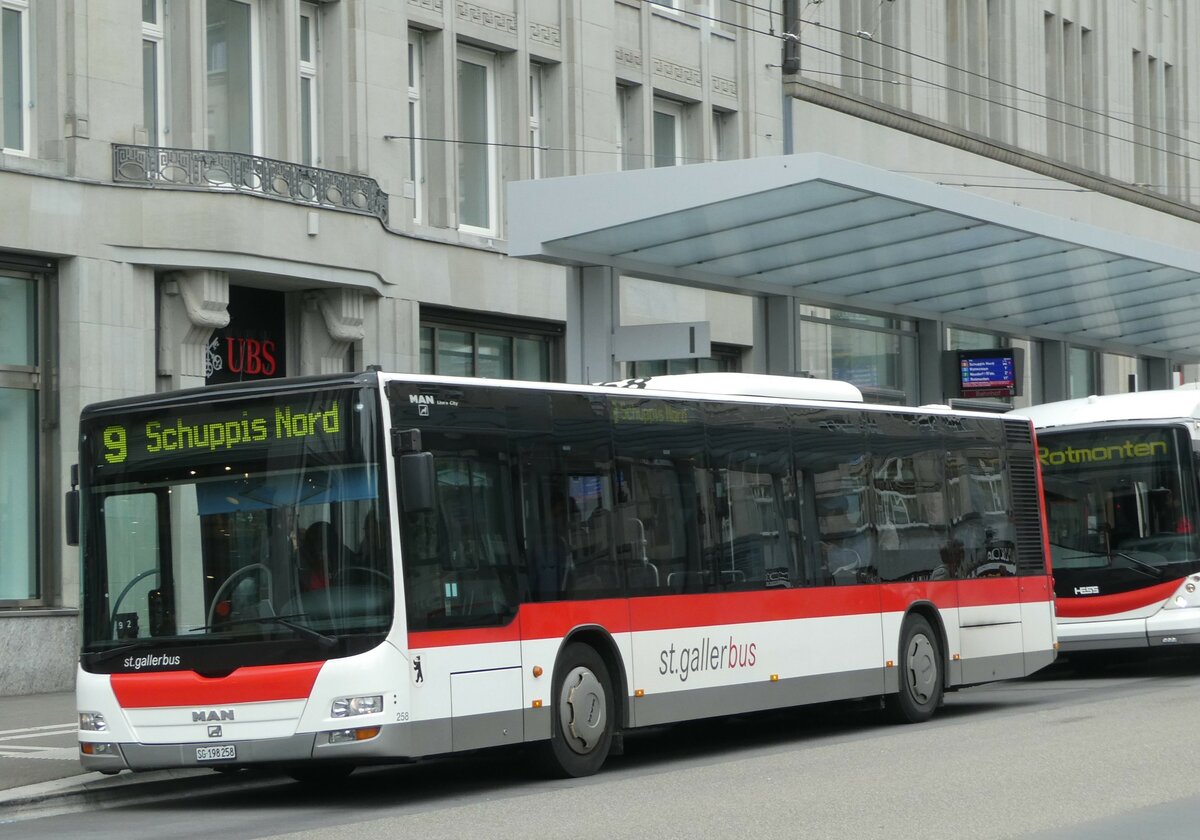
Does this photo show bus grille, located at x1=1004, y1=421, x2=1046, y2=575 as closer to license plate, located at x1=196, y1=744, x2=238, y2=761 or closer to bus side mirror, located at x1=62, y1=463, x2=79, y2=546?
license plate, located at x1=196, y1=744, x2=238, y2=761

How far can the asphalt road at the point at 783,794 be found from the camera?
31.7 ft

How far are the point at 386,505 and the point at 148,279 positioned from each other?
11.7m

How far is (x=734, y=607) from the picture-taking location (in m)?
14.2

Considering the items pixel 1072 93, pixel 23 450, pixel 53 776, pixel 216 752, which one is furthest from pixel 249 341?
pixel 1072 93

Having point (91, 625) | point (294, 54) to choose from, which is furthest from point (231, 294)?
point (91, 625)

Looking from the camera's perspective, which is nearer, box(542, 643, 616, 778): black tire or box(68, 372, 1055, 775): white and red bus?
box(68, 372, 1055, 775): white and red bus

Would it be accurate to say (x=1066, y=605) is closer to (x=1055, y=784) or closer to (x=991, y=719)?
(x=991, y=719)

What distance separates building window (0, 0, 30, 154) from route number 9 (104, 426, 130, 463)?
10169 millimetres

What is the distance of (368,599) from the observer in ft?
36.6

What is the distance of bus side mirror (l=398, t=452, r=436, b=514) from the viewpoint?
11.1 metres

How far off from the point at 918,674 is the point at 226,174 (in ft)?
→ 34.0

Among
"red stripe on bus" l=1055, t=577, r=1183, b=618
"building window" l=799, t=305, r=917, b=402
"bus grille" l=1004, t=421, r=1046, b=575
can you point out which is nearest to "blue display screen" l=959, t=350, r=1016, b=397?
"building window" l=799, t=305, r=917, b=402

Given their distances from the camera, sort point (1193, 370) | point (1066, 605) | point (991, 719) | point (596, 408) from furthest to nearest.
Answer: point (1193, 370) < point (1066, 605) < point (991, 719) < point (596, 408)

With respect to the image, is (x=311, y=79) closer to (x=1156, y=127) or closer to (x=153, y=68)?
(x=153, y=68)
